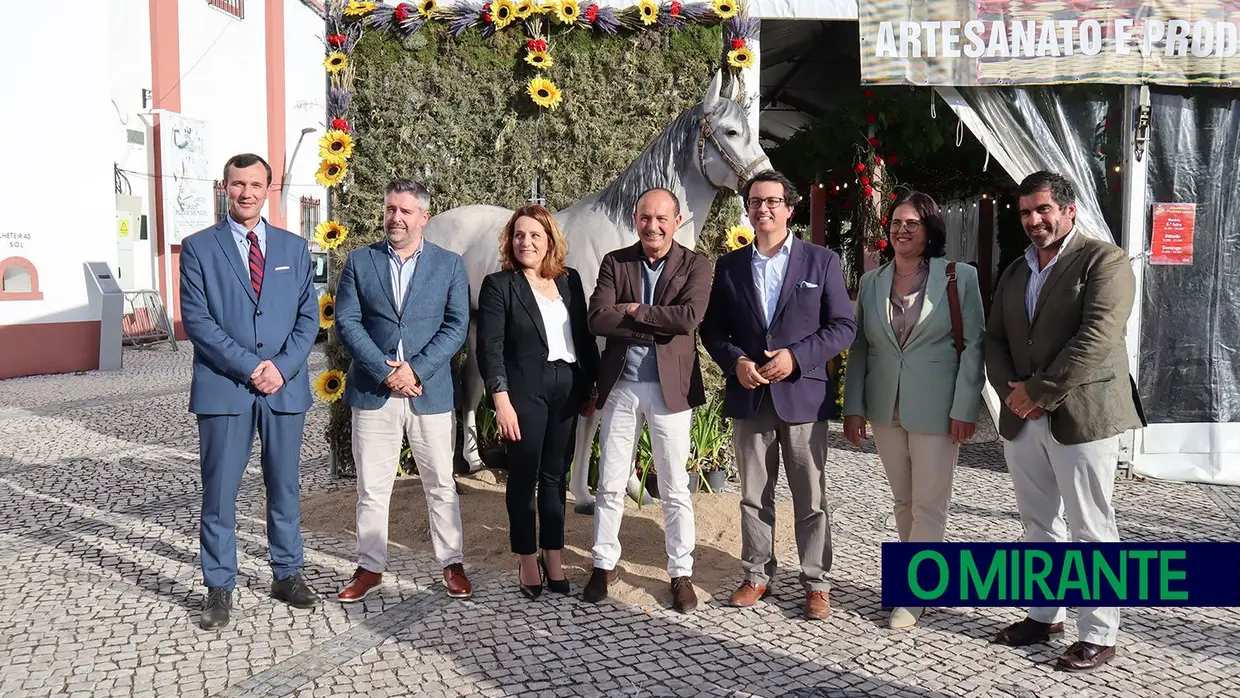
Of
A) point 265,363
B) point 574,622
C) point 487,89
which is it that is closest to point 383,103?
point 487,89

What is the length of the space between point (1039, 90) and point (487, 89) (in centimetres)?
385

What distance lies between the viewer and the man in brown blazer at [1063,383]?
3035 millimetres

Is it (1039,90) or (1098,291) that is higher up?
(1039,90)

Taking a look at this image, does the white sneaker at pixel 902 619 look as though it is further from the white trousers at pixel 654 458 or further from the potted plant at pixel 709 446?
the potted plant at pixel 709 446

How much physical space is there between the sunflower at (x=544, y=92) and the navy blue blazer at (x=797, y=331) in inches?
109

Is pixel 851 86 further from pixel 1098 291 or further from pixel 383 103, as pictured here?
pixel 1098 291

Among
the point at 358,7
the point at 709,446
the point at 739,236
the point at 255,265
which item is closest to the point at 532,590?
the point at 255,265

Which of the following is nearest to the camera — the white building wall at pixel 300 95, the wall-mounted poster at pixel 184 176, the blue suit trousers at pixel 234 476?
the blue suit trousers at pixel 234 476

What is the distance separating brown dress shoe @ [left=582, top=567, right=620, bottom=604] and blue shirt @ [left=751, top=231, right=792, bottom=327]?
1301mm

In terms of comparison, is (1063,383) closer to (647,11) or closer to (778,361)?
(778,361)

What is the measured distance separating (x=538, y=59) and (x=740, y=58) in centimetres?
138

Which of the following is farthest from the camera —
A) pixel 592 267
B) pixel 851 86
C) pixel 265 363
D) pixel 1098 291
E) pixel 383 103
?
pixel 851 86

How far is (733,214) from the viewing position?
607cm

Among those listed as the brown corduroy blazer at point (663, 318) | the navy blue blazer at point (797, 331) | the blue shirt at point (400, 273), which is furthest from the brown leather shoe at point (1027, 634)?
the blue shirt at point (400, 273)
